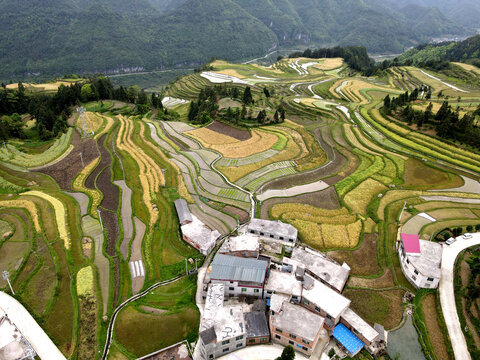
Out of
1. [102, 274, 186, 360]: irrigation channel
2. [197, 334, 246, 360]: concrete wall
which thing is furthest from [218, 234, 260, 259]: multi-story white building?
[197, 334, 246, 360]: concrete wall

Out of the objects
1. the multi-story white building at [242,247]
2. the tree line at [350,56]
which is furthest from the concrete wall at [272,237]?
the tree line at [350,56]

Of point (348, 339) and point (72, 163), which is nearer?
A: point (348, 339)

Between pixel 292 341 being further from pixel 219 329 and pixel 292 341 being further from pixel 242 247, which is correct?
pixel 242 247

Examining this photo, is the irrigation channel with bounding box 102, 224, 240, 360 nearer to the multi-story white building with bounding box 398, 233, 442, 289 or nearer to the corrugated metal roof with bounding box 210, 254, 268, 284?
the corrugated metal roof with bounding box 210, 254, 268, 284

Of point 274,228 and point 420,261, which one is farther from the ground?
point 420,261

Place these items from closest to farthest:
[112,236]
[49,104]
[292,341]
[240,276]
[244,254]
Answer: [292,341] → [240,276] → [244,254] → [112,236] → [49,104]

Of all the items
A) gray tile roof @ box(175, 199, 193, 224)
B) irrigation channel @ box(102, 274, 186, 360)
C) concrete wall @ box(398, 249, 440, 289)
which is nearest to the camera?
irrigation channel @ box(102, 274, 186, 360)

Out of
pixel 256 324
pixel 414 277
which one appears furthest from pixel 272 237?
pixel 414 277

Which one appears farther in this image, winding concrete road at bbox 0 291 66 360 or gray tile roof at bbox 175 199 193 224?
gray tile roof at bbox 175 199 193 224
